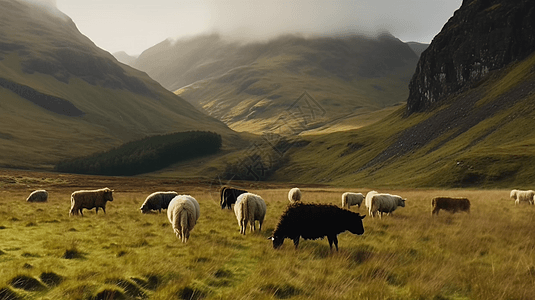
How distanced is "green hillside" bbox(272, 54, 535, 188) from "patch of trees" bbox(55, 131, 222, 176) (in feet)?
170

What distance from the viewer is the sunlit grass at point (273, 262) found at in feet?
27.5

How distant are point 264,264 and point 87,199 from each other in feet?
56.6

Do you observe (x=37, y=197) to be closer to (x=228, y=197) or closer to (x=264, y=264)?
(x=228, y=197)

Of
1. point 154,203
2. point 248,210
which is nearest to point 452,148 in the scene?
point 154,203

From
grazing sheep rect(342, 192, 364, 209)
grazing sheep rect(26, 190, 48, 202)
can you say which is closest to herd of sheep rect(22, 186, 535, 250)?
grazing sheep rect(342, 192, 364, 209)

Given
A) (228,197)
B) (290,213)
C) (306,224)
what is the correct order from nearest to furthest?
1. (306,224)
2. (290,213)
3. (228,197)

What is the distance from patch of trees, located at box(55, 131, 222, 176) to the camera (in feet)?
483

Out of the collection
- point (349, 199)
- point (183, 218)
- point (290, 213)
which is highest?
point (290, 213)

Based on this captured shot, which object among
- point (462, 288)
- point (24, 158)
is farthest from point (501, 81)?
point (24, 158)

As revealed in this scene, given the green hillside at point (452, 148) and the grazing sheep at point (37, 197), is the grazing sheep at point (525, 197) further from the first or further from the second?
the grazing sheep at point (37, 197)

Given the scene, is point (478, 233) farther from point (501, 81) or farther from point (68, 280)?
point (501, 81)

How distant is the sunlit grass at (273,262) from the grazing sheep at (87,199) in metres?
4.87

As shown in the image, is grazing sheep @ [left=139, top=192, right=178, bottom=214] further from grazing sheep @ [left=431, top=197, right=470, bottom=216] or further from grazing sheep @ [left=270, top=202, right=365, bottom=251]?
grazing sheep @ [left=431, top=197, right=470, bottom=216]

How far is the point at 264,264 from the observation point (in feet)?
35.0
